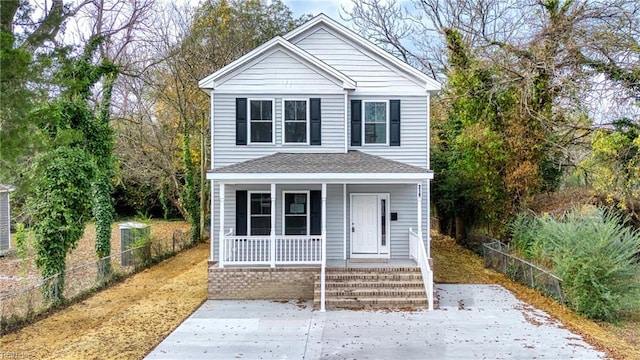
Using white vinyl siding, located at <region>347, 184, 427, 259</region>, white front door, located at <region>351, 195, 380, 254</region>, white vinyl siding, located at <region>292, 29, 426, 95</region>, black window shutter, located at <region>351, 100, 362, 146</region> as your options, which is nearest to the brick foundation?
white front door, located at <region>351, 195, 380, 254</region>

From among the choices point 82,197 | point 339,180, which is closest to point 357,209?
point 339,180

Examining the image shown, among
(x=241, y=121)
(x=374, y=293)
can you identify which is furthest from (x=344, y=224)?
(x=241, y=121)

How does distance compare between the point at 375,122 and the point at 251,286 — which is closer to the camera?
the point at 251,286

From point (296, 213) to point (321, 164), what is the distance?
193 cm

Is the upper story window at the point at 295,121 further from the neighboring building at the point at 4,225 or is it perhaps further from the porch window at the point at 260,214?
the neighboring building at the point at 4,225

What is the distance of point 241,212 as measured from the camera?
13.5 meters

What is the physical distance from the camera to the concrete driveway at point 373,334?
25.7 feet

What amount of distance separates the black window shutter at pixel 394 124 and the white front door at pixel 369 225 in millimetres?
1737

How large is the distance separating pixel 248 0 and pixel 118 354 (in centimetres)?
2110

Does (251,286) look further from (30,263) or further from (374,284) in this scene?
(30,263)

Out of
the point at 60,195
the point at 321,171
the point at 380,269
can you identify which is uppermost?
the point at 321,171

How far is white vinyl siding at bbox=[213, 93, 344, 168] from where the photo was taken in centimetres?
1364

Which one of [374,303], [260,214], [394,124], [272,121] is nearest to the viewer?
[374,303]

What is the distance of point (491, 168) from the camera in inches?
656
